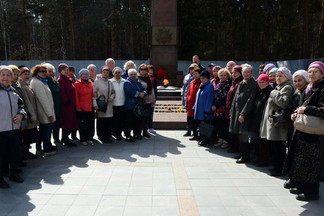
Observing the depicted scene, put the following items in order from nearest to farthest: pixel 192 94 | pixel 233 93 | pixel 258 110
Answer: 1. pixel 258 110
2. pixel 233 93
3. pixel 192 94

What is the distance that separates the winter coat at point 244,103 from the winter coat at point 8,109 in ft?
11.9

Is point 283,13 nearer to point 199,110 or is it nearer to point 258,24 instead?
point 258,24

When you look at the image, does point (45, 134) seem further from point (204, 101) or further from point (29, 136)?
point (204, 101)

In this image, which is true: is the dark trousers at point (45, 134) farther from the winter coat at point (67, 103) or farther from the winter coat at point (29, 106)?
the winter coat at point (67, 103)

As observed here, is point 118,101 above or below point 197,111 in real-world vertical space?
above

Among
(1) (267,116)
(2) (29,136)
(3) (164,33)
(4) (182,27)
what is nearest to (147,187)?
(1) (267,116)

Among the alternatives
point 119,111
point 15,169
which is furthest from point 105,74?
point 15,169

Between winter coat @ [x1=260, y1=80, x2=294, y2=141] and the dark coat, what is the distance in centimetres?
54

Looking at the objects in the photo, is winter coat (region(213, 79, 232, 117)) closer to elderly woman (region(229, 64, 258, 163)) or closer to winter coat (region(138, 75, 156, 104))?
elderly woman (region(229, 64, 258, 163))

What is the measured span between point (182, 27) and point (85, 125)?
2202 centimetres

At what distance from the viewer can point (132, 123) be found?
23.0 feet

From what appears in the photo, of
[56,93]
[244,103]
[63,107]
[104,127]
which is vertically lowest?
[104,127]

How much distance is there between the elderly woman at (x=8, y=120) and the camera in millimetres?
4059

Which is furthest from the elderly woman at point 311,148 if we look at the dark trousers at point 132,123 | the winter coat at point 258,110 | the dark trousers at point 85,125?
the dark trousers at point 85,125
